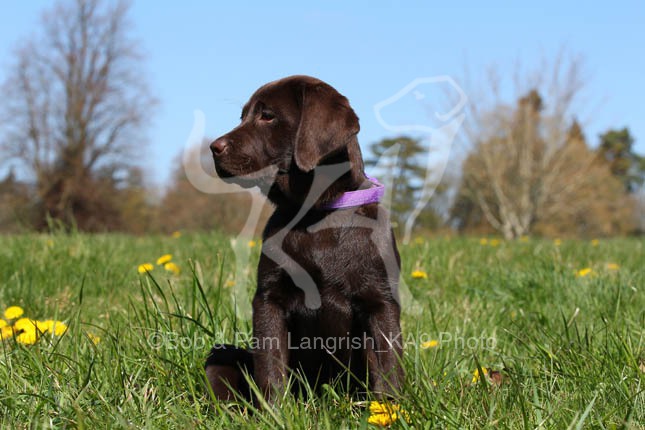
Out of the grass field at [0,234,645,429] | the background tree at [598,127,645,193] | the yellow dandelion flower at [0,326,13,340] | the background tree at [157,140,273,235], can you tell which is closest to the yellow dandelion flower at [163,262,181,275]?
the grass field at [0,234,645,429]

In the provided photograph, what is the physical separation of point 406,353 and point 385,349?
0.26 meters

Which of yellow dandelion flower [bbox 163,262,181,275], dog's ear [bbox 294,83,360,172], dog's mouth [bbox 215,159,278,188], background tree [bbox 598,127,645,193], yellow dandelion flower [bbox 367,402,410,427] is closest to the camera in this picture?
yellow dandelion flower [bbox 367,402,410,427]

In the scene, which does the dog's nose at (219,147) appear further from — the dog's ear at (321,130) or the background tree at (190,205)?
the background tree at (190,205)

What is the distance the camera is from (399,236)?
303 inches

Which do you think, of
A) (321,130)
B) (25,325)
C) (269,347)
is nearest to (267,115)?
(321,130)

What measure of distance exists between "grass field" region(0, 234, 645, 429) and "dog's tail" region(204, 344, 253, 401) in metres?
0.06

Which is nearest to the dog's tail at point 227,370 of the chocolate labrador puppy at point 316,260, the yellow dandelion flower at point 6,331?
the chocolate labrador puppy at point 316,260

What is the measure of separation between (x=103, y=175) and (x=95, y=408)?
2957cm

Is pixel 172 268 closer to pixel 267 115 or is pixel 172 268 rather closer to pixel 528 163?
pixel 267 115

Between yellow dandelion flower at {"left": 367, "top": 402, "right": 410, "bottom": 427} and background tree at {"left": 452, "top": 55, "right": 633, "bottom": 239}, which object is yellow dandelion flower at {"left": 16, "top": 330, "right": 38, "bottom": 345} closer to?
yellow dandelion flower at {"left": 367, "top": 402, "right": 410, "bottom": 427}

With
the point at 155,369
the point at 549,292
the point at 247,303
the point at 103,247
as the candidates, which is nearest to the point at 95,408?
the point at 155,369

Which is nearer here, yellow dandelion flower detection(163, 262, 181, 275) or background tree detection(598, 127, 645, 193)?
yellow dandelion flower detection(163, 262, 181, 275)

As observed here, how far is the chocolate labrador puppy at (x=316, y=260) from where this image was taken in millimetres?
2266

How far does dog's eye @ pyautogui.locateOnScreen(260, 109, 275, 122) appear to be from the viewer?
2586 millimetres
